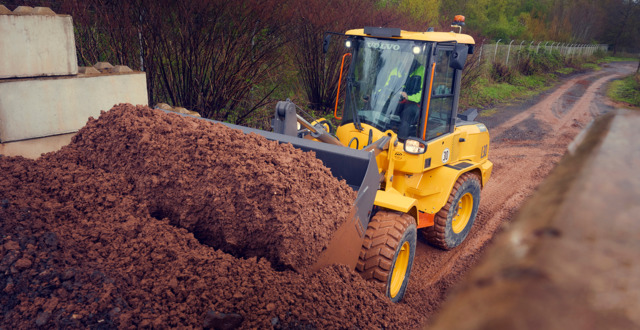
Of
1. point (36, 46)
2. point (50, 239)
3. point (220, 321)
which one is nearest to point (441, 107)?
point (220, 321)

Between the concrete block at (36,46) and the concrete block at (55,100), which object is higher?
the concrete block at (36,46)

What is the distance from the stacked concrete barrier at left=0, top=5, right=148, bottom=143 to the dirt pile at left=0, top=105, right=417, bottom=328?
81 centimetres

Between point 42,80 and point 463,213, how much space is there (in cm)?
524

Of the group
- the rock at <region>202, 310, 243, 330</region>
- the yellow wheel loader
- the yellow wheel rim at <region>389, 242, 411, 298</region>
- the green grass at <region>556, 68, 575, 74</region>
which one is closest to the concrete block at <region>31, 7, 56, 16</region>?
the yellow wheel loader

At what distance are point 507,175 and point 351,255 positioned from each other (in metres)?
6.23

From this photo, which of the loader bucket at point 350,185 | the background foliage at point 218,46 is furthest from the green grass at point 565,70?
the loader bucket at point 350,185

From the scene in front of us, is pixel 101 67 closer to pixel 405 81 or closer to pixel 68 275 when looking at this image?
pixel 68 275

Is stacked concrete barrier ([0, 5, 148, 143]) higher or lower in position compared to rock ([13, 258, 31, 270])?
higher

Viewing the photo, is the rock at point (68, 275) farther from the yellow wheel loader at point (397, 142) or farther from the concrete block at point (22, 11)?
the concrete block at point (22, 11)

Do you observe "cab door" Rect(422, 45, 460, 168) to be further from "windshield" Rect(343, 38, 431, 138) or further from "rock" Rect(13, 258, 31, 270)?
"rock" Rect(13, 258, 31, 270)

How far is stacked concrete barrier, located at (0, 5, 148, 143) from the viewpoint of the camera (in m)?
4.28

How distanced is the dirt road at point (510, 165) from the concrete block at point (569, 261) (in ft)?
0.17

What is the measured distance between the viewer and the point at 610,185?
42 cm

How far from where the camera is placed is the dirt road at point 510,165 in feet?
15.1
